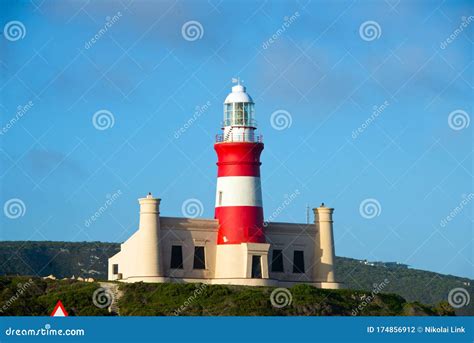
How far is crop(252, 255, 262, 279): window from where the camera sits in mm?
77250

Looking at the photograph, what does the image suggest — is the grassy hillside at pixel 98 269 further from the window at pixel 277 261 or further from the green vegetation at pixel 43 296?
the green vegetation at pixel 43 296

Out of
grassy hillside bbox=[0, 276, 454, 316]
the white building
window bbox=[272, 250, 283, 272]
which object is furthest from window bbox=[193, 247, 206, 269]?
window bbox=[272, 250, 283, 272]

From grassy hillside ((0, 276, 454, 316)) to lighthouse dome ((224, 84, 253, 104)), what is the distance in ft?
31.6

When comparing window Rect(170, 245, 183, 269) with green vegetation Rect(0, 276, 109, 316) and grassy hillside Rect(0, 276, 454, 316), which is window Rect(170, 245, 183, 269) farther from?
green vegetation Rect(0, 276, 109, 316)

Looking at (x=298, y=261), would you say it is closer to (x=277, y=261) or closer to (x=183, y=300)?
Result: (x=277, y=261)

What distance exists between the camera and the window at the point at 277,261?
79625mm

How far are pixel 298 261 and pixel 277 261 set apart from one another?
1.34 m

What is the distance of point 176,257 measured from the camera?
3056 inches

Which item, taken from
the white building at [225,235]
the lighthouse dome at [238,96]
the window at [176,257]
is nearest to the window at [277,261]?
the white building at [225,235]

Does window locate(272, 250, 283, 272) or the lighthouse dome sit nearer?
the lighthouse dome

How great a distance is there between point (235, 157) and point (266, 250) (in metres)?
4.91

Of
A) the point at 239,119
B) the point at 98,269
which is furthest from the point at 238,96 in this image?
the point at 98,269

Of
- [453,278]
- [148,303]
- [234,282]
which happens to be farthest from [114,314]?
[453,278]
